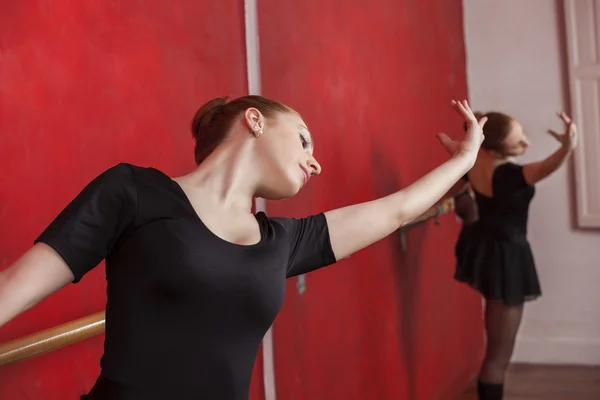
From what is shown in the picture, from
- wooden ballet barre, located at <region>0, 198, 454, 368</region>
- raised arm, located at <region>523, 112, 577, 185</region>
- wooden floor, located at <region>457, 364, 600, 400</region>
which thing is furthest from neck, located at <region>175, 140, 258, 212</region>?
wooden floor, located at <region>457, 364, 600, 400</region>

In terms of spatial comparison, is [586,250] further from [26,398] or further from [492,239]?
[26,398]

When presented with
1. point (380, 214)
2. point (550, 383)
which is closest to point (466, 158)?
point (380, 214)

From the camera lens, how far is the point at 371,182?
9.41ft

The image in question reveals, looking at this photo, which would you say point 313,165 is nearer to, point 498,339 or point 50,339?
point 50,339

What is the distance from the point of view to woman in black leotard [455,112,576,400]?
319cm

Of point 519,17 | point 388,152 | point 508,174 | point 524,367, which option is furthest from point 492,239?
point 519,17

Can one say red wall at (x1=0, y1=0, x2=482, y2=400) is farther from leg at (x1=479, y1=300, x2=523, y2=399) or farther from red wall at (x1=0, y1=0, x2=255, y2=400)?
leg at (x1=479, y1=300, x2=523, y2=399)

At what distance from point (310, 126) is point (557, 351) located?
2.71 m

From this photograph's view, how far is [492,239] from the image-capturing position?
3.27 meters

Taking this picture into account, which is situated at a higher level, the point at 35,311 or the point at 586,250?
the point at 35,311

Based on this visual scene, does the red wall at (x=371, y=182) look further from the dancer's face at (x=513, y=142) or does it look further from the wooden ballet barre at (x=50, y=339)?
the wooden ballet barre at (x=50, y=339)

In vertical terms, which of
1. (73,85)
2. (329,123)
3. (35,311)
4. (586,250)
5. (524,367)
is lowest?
(524,367)

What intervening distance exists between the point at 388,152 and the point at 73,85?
1766 mm

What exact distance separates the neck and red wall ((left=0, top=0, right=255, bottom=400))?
354 mm
